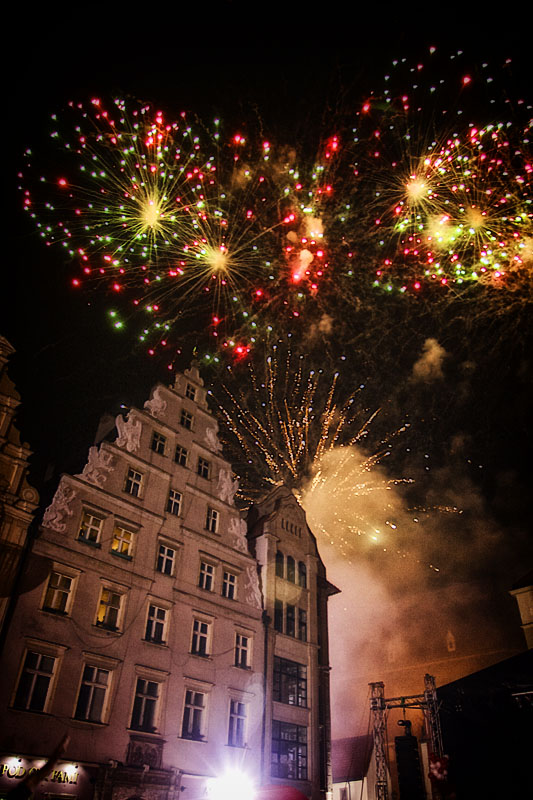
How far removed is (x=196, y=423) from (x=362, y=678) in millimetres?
34274

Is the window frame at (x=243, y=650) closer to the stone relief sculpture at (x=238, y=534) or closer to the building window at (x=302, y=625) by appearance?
the building window at (x=302, y=625)

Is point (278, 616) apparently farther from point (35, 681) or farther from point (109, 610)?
point (35, 681)

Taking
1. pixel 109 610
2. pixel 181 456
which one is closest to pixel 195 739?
pixel 109 610

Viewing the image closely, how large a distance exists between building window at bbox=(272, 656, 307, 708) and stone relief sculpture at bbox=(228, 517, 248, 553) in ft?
15.9

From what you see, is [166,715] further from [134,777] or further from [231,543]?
[231,543]

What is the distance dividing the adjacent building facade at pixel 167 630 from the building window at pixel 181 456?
0.20 feet

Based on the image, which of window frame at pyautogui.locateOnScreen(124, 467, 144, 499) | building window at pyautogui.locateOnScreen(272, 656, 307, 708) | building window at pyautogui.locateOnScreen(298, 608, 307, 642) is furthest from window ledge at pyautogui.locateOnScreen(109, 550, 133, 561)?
building window at pyautogui.locateOnScreen(298, 608, 307, 642)

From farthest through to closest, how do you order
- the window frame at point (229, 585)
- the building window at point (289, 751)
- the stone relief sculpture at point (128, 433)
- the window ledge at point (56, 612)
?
the window frame at point (229, 585) → the stone relief sculpture at point (128, 433) → the building window at point (289, 751) → the window ledge at point (56, 612)

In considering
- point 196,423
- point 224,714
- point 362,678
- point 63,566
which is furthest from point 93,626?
point 362,678

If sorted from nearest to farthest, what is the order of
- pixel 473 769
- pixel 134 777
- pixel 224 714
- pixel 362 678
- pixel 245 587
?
pixel 473 769 < pixel 134 777 < pixel 224 714 < pixel 245 587 < pixel 362 678

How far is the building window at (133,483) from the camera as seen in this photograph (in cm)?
2075

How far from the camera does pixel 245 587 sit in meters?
23.3

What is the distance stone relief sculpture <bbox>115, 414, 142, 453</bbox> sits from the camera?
70.1 feet

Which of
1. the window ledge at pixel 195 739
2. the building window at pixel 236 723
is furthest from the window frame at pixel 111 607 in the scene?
the building window at pixel 236 723
